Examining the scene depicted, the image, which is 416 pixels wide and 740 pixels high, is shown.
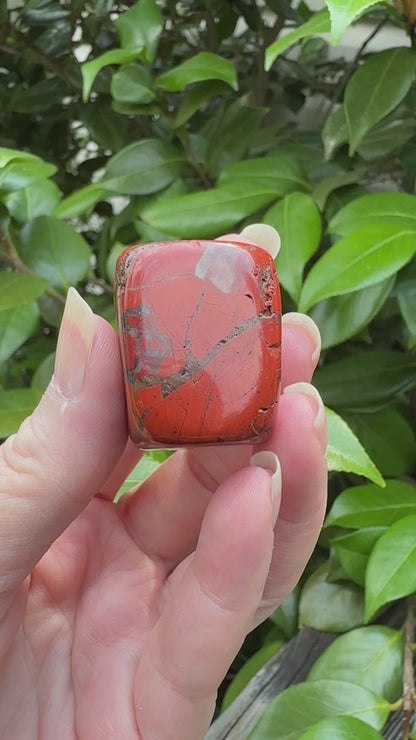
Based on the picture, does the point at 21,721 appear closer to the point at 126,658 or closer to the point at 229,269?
the point at 126,658

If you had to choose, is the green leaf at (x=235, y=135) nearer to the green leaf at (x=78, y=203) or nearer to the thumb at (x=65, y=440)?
the green leaf at (x=78, y=203)

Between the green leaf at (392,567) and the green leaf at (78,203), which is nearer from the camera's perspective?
the green leaf at (392,567)

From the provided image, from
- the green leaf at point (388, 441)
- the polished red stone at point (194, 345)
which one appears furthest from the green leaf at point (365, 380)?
the polished red stone at point (194, 345)

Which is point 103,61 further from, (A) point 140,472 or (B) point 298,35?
(A) point 140,472

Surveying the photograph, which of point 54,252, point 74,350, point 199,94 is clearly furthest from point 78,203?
point 74,350

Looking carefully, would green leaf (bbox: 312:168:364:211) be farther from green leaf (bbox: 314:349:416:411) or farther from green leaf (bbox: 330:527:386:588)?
green leaf (bbox: 330:527:386:588)

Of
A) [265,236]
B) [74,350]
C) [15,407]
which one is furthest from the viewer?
[15,407]

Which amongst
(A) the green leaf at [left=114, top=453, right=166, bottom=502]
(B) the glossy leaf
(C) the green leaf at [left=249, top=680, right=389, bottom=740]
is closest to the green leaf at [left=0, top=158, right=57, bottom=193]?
(B) the glossy leaf
